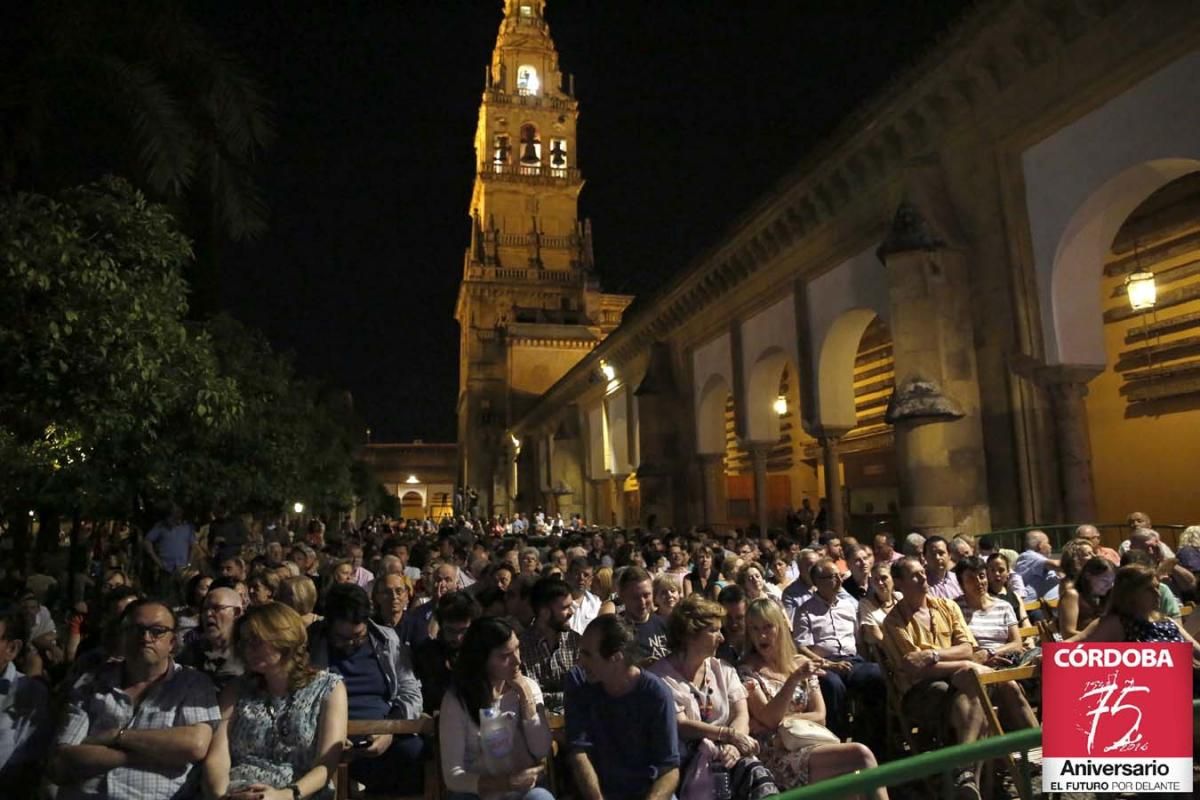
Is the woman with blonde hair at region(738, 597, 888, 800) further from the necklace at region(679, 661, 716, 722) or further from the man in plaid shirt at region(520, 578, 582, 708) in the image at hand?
the man in plaid shirt at region(520, 578, 582, 708)

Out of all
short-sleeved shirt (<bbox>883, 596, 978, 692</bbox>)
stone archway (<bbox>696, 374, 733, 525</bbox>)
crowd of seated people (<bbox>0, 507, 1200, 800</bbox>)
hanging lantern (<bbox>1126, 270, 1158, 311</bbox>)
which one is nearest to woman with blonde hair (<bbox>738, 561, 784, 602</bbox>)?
crowd of seated people (<bbox>0, 507, 1200, 800</bbox>)

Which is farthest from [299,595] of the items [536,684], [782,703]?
[782,703]

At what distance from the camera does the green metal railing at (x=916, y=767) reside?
2.46 metres

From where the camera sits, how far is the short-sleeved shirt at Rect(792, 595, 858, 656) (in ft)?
21.2

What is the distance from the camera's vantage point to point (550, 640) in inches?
233

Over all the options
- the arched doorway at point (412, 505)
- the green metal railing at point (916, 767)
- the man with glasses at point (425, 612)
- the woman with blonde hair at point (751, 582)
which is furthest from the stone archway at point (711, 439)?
the arched doorway at point (412, 505)

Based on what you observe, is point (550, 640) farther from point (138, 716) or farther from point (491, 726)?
point (138, 716)

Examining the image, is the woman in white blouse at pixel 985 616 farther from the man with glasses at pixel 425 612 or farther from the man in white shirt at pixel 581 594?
the man with glasses at pixel 425 612

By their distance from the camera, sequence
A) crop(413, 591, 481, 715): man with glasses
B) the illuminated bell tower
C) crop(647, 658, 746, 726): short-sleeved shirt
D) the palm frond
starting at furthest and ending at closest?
the illuminated bell tower
the palm frond
crop(413, 591, 481, 715): man with glasses
crop(647, 658, 746, 726): short-sleeved shirt

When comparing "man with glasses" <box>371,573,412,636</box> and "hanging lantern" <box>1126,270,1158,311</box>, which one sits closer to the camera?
"man with glasses" <box>371,573,412,636</box>

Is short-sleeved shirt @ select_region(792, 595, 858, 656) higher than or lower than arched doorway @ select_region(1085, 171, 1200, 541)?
lower

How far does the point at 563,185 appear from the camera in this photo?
238ft

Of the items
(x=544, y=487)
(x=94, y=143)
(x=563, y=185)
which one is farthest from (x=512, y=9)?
(x=94, y=143)

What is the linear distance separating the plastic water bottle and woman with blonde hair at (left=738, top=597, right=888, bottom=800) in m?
1.40
